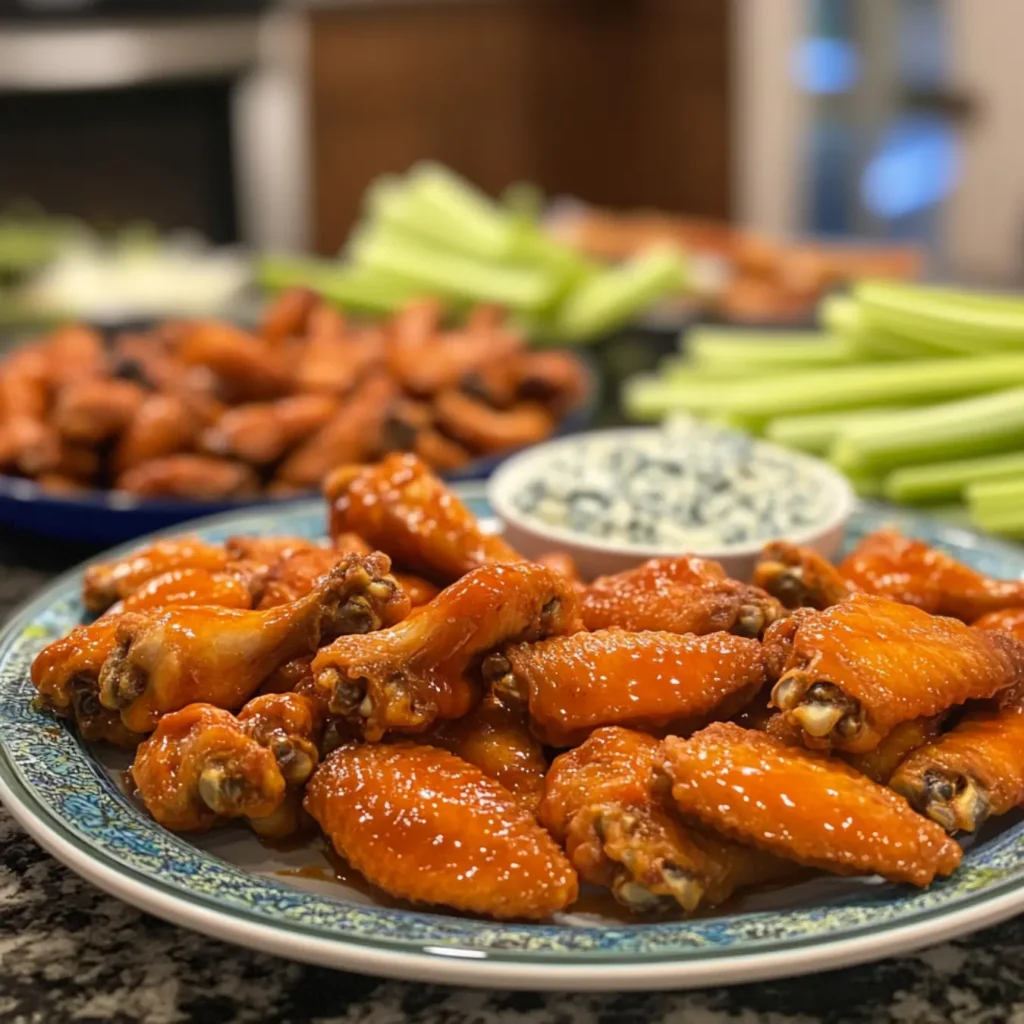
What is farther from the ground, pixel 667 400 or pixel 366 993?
pixel 667 400

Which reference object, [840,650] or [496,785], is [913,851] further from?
[496,785]

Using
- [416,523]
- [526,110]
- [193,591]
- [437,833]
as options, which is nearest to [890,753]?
[437,833]

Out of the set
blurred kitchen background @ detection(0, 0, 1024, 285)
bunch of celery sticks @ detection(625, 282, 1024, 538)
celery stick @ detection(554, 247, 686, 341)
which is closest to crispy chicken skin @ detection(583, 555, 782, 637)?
bunch of celery sticks @ detection(625, 282, 1024, 538)

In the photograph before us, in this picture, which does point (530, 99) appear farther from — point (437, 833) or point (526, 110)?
point (437, 833)

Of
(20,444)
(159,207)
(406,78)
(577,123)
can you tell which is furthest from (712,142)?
(20,444)

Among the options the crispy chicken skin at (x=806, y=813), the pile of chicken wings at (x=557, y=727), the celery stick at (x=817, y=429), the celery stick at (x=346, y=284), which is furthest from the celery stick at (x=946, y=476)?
the celery stick at (x=346, y=284)

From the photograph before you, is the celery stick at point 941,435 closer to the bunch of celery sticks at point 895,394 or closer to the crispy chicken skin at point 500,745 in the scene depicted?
the bunch of celery sticks at point 895,394
